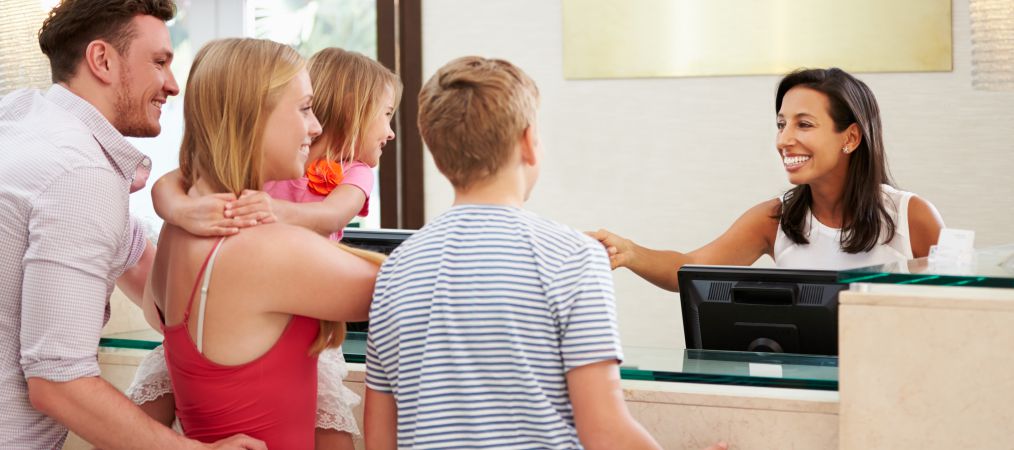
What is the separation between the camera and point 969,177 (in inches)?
155

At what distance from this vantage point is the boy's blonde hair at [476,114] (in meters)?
1.33

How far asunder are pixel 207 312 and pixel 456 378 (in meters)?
0.46

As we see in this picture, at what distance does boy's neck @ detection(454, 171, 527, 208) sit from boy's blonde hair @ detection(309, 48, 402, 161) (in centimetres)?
107

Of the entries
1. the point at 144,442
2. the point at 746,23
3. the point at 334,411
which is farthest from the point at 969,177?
the point at 144,442

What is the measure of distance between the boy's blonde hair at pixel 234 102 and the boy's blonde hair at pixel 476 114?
37 centimetres

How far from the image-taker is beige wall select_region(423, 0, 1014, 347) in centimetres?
393

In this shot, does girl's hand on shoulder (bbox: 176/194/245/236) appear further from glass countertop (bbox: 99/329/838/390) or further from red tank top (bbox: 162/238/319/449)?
glass countertop (bbox: 99/329/838/390)

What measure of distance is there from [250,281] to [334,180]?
87 centimetres

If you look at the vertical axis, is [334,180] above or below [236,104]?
below

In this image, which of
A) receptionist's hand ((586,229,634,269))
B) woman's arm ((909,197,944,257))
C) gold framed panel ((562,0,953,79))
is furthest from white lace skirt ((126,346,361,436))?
gold framed panel ((562,0,953,79))

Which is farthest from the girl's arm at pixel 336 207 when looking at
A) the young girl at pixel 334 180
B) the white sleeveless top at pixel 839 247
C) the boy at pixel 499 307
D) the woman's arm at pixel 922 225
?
the woman's arm at pixel 922 225

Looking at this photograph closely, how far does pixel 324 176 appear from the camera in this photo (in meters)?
2.38

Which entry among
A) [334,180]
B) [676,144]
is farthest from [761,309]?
[676,144]

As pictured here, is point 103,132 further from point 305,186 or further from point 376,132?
point 376,132
